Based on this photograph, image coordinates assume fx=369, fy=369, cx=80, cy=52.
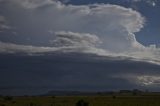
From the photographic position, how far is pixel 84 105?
60.1 m
